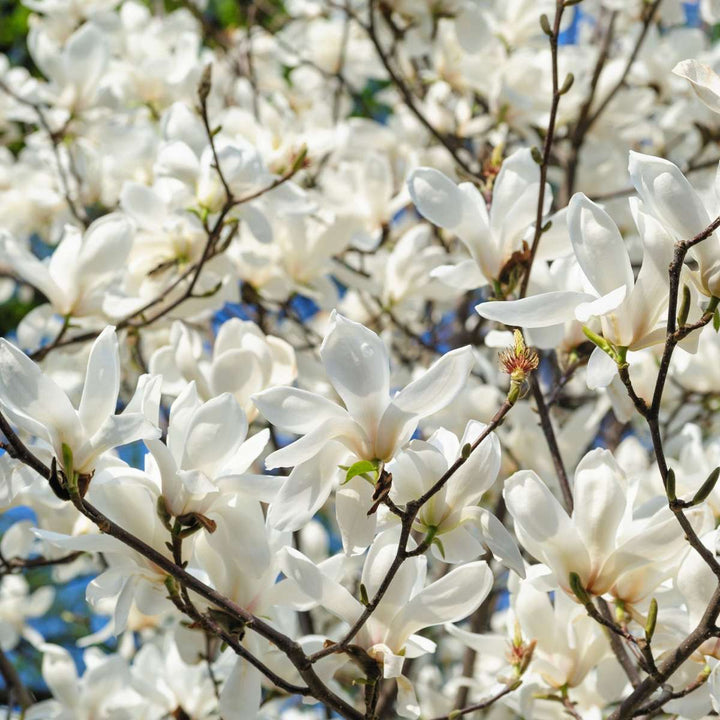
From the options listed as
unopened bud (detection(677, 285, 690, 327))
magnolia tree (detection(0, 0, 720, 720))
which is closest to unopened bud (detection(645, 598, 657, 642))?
magnolia tree (detection(0, 0, 720, 720))

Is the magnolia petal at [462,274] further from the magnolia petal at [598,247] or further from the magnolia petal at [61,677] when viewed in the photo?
the magnolia petal at [61,677]

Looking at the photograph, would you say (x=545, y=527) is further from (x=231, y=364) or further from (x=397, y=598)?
(x=231, y=364)

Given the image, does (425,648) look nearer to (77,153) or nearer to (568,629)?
(568,629)

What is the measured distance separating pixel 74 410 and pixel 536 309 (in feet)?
1.15

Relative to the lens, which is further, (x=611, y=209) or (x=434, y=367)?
(x=611, y=209)

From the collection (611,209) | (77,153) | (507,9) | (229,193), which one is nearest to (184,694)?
(229,193)

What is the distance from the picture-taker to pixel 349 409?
2.45 ft

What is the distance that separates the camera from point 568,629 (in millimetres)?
964

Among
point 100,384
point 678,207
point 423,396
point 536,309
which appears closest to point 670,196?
point 678,207

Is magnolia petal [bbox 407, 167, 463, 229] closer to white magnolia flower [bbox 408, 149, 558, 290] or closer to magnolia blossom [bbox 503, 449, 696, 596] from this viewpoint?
white magnolia flower [bbox 408, 149, 558, 290]

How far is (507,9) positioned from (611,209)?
1.48 ft

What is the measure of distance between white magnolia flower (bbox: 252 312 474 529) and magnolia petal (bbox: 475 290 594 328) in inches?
1.4

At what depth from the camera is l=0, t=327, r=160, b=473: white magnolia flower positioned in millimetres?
734

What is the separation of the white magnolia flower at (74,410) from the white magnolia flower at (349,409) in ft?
0.34
